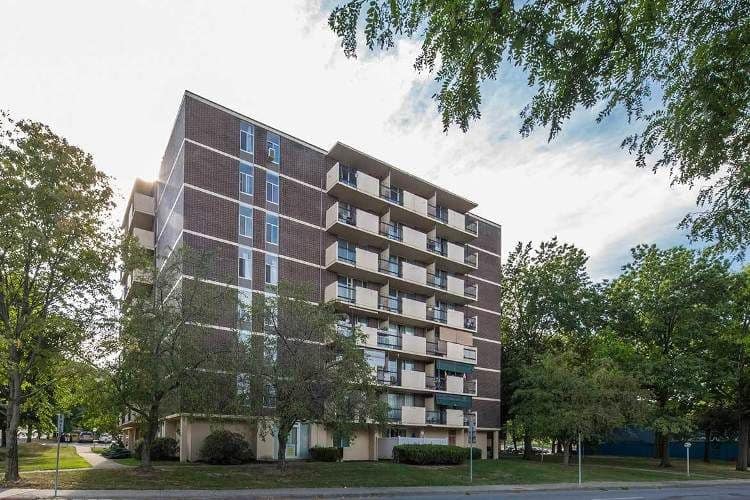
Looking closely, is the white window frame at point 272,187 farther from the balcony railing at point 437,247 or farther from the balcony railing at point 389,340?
the balcony railing at point 437,247

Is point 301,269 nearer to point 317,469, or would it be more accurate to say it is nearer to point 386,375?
point 386,375

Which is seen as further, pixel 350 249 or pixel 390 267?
pixel 390 267

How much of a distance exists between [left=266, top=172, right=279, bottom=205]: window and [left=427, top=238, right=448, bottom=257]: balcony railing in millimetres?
12113

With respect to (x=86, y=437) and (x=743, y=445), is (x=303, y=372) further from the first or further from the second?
(x=86, y=437)

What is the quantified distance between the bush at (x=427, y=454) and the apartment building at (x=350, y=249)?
217 centimetres

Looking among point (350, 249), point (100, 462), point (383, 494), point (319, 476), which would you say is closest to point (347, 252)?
point (350, 249)

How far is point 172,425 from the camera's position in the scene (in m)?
34.8

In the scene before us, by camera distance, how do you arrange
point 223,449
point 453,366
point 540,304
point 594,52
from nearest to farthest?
1. point 594,52
2. point 223,449
3. point 453,366
4. point 540,304

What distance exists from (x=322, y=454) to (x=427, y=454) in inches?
230

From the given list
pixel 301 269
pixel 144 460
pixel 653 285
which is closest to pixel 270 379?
pixel 144 460

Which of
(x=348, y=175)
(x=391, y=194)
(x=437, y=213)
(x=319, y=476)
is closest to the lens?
(x=319, y=476)

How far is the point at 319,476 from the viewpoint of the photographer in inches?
1041

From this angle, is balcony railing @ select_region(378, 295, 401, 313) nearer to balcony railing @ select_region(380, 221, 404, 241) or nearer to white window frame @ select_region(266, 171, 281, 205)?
balcony railing @ select_region(380, 221, 404, 241)

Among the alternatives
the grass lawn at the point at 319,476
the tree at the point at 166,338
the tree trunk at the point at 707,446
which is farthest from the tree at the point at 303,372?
the tree trunk at the point at 707,446
